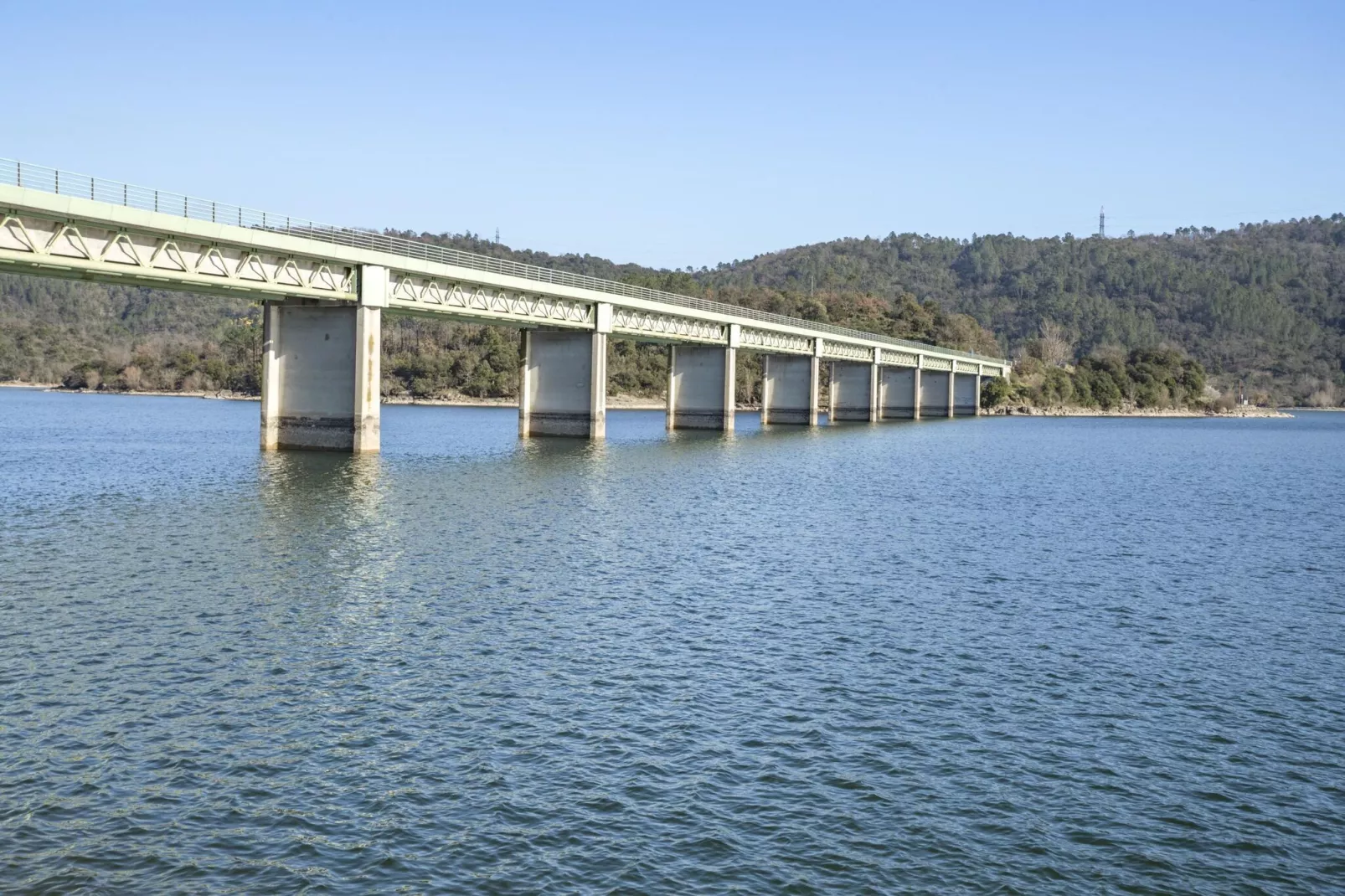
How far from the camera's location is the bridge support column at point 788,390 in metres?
141

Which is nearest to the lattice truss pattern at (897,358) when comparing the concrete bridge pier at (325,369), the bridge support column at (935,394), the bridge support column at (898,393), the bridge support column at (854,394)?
the bridge support column at (854,394)

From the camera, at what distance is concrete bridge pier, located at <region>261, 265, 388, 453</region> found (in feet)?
211

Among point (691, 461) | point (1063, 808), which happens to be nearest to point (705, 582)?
point (1063, 808)

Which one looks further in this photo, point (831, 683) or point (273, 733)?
point (831, 683)

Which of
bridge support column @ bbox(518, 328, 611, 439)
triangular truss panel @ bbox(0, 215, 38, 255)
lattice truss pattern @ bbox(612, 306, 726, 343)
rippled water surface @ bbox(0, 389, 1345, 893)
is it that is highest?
lattice truss pattern @ bbox(612, 306, 726, 343)

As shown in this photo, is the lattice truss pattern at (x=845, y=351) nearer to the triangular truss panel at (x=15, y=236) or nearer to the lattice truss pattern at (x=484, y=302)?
the lattice truss pattern at (x=484, y=302)

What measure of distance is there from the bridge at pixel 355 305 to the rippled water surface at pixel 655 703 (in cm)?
1272

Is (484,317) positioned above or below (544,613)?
above

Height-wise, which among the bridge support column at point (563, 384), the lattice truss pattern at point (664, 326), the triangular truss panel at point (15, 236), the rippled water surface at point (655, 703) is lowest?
the rippled water surface at point (655, 703)

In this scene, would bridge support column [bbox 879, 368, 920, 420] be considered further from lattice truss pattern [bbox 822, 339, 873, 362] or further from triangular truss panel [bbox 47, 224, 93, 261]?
triangular truss panel [bbox 47, 224, 93, 261]

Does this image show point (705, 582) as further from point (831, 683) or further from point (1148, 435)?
point (1148, 435)

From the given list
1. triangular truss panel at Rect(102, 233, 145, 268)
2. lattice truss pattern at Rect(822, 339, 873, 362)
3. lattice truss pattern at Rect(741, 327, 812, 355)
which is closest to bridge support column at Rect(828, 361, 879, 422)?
lattice truss pattern at Rect(822, 339, 873, 362)

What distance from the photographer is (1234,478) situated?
230 feet

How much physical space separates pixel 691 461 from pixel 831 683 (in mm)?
54939
